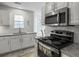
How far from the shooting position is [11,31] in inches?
183

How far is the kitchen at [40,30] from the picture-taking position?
1.61 m

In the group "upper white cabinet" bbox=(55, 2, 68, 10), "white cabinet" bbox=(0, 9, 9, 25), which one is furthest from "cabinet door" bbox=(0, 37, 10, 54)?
"upper white cabinet" bbox=(55, 2, 68, 10)

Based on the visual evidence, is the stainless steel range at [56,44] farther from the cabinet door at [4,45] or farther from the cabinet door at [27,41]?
the cabinet door at [27,41]

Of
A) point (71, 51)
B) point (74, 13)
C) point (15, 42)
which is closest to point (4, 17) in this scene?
point (15, 42)

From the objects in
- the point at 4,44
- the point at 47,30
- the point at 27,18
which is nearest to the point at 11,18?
the point at 27,18

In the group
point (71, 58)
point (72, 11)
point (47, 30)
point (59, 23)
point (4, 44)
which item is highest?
point (72, 11)

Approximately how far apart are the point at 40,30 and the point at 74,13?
3.35 meters

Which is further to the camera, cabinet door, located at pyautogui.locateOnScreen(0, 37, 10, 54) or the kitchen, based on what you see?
cabinet door, located at pyautogui.locateOnScreen(0, 37, 10, 54)

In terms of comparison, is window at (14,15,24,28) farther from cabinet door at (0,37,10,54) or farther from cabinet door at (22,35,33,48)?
cabinet door at (0,37,10,54)

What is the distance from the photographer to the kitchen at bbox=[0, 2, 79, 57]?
5.27ft

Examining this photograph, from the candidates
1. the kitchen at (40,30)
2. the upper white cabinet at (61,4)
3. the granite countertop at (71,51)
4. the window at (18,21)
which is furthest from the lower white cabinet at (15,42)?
the granite countertop at (71,51)

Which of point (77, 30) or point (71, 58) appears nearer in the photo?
point (71, 58)

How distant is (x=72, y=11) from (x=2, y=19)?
3275 mm

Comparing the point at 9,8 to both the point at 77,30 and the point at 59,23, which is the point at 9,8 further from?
the point at 77,30
